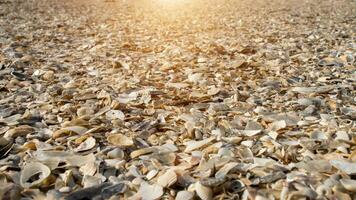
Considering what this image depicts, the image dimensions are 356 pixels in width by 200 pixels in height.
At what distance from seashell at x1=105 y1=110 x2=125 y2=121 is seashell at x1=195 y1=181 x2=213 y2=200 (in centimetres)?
115

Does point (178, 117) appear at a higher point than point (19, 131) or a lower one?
lower

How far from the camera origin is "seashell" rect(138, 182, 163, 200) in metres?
1.93

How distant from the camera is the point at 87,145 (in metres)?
2.48

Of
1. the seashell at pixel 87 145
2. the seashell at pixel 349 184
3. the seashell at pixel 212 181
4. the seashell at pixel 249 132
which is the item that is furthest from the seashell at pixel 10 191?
the seashell at pixel 349 184

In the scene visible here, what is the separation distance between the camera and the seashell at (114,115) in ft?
9.74

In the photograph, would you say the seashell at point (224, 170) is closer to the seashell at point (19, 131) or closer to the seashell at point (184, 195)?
the seashell at point (184, 195)

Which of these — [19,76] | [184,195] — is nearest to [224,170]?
[184,195]

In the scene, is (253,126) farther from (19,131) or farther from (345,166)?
(19,131)

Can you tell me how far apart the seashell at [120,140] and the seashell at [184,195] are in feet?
2.08

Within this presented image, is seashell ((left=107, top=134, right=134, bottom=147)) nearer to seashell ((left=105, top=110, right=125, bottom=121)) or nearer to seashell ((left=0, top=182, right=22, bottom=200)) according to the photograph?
seashell ((left=105, top=110, right=125, bottom=121))

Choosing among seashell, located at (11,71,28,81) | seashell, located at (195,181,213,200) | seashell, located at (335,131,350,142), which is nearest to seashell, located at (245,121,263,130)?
seashell, located at (335,131,350,142)

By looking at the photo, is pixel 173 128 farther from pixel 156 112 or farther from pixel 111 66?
pixel 111 66

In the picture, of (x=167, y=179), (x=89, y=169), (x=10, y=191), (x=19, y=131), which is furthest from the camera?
(x=19, y=131)

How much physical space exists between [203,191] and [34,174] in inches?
34.8
